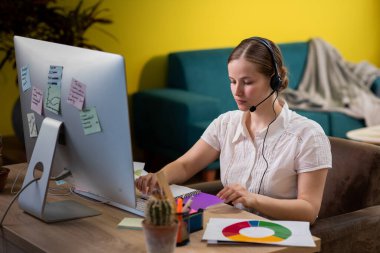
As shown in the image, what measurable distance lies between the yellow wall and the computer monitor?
2.60 m

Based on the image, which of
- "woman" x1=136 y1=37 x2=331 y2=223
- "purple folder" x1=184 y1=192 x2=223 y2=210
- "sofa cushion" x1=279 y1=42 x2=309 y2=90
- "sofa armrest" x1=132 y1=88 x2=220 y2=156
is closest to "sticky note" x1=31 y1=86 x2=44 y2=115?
"woman" x1=136 y1=37 x2=331 y2=223

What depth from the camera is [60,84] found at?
1890 millimetres

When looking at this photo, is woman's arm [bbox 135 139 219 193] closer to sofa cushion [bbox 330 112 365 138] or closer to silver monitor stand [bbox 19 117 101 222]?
silver monitor stand [bbox 19 117 101 222]

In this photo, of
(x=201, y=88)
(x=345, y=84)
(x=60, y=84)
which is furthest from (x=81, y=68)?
(x=345, y=84)

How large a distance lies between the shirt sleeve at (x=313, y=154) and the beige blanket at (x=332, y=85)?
306 centimetres

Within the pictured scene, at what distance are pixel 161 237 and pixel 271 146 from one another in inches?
30.0

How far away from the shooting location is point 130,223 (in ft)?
6.10

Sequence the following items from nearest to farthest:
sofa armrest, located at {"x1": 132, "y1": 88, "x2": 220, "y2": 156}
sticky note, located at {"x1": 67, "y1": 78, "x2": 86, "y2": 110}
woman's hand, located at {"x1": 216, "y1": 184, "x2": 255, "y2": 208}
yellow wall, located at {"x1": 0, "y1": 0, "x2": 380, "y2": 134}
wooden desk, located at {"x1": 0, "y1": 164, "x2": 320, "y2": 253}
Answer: wooden desk, located at {"x1": 0, "y1": 164, "x2": 320, "y2": 253}
sticky note, located at {"x1": 67, "y1": 78, "x2": 86, "y2": 110}
woman's hand, located at {"x1": 216, "y1": 184, "x2": 255, "y2": 208}
sofa armrest, located at {"x1": 132, "y1": 88, "x2": 220, "y2": 156}
yellow wall, located at {"x1": 0, "y1": 0, "x2": 380, "y2": 134}

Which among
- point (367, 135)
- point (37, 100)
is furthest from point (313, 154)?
point (367, 135)

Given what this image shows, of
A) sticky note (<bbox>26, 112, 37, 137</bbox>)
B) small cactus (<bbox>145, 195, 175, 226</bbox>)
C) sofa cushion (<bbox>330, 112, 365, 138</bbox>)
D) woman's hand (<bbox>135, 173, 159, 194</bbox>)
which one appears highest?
sticky note (<bbox>26, 112, 37, 137</bbox>)

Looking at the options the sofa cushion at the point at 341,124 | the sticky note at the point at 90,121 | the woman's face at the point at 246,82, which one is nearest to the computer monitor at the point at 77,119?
the sticky note at the point at 90,121

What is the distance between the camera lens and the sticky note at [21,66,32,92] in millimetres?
2037

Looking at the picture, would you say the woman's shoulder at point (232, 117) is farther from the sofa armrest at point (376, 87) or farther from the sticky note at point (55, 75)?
the sofa armrest at point (376, 87)

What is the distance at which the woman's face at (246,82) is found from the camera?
2170mm
